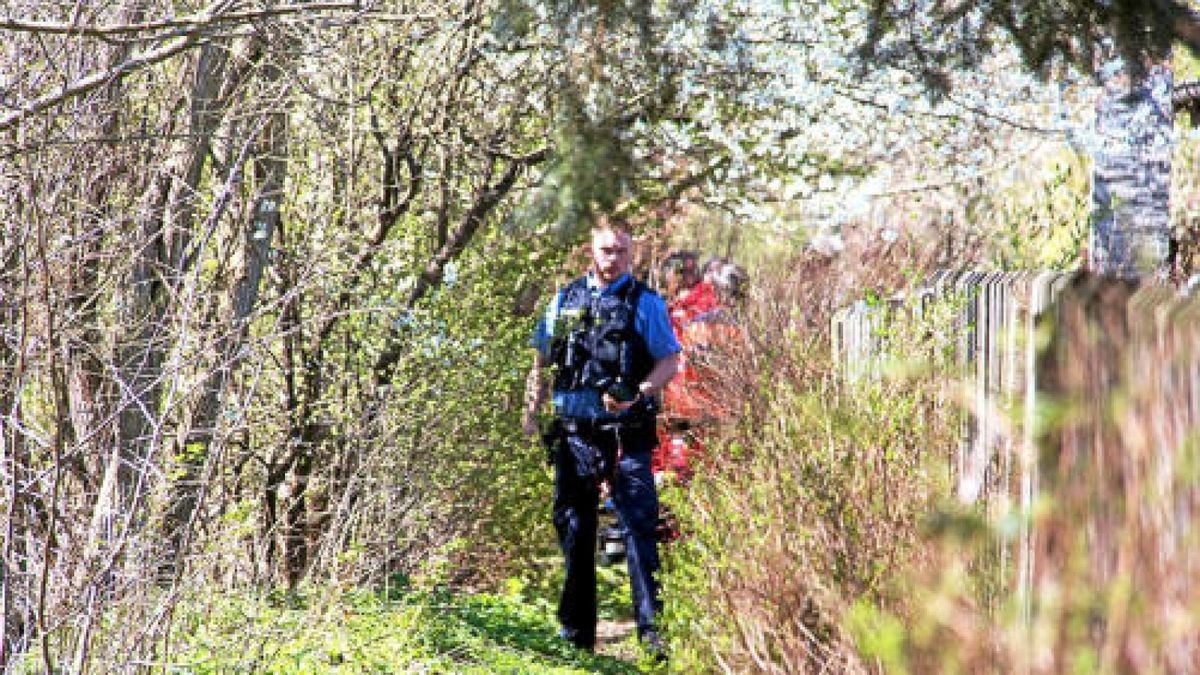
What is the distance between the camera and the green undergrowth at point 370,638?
5.48 meters

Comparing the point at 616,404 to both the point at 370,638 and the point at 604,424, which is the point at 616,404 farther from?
the point at 370,638

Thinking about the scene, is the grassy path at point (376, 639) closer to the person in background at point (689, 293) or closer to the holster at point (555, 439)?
the holster at point (555, 439)

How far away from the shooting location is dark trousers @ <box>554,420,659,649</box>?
7.93m

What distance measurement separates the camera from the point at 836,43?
9.41m

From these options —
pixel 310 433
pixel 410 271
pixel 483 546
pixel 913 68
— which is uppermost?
pixel 913 68

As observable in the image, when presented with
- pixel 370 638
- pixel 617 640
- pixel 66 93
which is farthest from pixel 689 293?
pixel 66 93

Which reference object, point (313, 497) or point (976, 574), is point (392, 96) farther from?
point (976, 574)

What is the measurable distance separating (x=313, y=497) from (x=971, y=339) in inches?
159

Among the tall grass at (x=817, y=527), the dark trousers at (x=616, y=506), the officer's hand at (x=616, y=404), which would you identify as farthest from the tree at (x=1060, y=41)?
the dark trousers at (x=616, y=506)

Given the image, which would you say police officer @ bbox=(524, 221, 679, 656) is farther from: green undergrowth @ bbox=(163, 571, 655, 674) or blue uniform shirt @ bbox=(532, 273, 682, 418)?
green undergrowth @ bbox=(163, 571, 655, 674)

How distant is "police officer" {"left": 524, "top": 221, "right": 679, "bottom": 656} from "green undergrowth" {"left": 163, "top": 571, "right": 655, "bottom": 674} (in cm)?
40

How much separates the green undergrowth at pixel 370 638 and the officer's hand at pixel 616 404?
3.36ft

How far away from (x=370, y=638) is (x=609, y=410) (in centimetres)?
176

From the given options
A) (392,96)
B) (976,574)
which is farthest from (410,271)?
(976,574)
